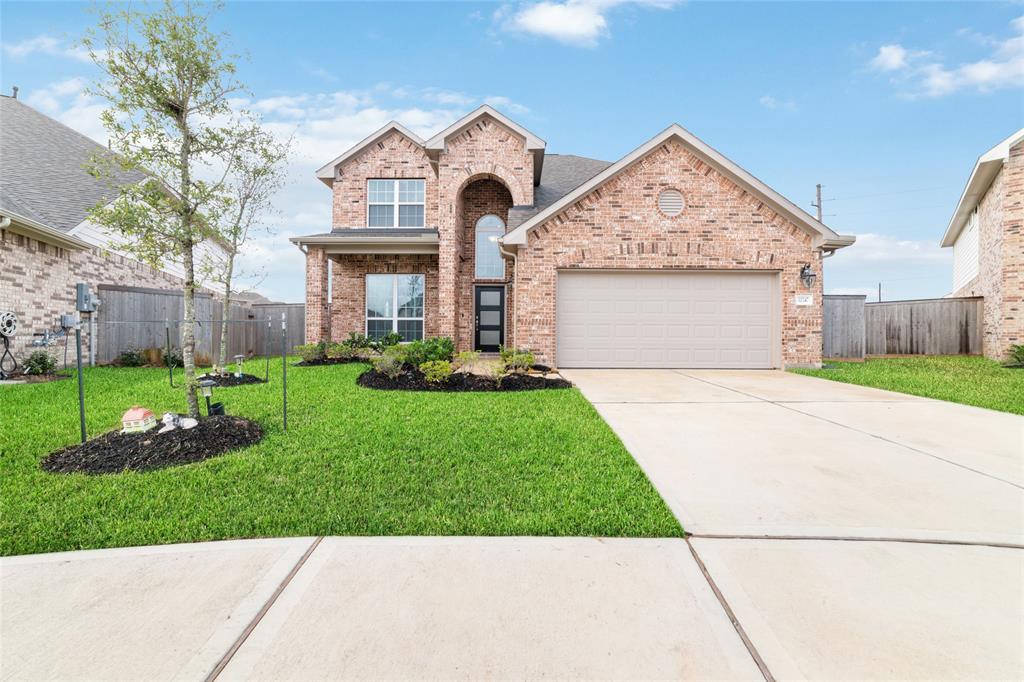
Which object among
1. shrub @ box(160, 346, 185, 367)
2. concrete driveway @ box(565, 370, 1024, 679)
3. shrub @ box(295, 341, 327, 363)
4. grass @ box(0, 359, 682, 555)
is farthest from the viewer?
shrub @ box(295, 341, 327, 363)

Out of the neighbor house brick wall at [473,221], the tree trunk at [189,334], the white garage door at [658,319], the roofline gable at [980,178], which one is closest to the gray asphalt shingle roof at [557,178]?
the neighbor house brick wall at [473,221]

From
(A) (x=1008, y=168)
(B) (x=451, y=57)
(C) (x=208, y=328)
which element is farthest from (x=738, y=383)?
(C) (x=208, y=328)

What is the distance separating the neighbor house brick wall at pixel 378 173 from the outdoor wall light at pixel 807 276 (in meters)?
10.1

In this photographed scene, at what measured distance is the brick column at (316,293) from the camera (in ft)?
42.7

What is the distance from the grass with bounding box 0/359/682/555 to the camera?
2.85 m

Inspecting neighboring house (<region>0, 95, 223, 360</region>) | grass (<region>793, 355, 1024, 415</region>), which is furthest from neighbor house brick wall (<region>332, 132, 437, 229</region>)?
grass (<region>793, 355, 1024, 415</region>)

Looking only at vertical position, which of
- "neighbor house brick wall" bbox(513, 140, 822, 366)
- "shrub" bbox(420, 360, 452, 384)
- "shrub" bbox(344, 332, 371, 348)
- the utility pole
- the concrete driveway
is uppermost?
the utility pole

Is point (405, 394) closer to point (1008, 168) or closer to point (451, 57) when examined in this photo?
point (451, 57)

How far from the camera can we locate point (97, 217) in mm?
4523

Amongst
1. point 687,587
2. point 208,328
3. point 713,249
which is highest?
point 713,249

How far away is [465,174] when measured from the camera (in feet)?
42.4

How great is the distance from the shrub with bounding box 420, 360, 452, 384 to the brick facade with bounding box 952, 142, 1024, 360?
15.1 m

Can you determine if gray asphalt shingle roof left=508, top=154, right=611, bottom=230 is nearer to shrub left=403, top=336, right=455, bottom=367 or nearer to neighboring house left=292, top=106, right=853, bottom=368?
neighboring house left=292, top=106, right=853, bottom=368

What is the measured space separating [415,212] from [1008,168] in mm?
16702
